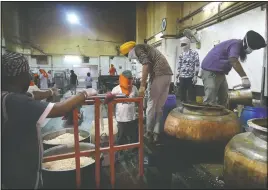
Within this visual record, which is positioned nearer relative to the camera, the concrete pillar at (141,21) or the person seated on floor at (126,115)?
the person seated on floor at (126,115)

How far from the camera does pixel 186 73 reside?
6844 mm

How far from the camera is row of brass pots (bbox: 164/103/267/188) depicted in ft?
6.45

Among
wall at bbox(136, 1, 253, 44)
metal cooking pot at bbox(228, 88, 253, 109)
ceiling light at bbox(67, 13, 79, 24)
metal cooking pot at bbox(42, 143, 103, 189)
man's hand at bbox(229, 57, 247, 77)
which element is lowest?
metal cooking pot at bbox(42, 143, 103, 189)

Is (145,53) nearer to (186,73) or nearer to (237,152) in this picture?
(237,152)

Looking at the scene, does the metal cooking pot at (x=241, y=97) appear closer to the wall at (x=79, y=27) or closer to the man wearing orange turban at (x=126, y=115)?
the man wearing orange turban at (x=126, y=115)

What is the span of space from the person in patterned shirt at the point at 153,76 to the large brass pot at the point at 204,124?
1.49ft

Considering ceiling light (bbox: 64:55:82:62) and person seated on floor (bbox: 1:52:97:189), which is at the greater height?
ceiling light (bbox: 64:55:82:62)

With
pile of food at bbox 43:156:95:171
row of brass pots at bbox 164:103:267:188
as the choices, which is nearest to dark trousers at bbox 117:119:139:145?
row of brass pots at bbox 164:103:267:188

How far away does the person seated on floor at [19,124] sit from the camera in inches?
64.5

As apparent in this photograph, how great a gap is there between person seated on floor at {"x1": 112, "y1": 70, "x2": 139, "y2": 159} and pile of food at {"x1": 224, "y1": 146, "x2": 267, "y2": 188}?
213cm

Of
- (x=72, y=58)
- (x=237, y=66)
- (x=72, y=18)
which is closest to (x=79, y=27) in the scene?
(x=72, y=18)

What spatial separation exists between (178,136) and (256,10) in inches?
177

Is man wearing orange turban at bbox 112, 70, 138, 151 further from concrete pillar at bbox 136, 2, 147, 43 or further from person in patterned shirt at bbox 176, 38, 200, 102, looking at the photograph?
concrete pillar at bbox 136, 2, 147, 43

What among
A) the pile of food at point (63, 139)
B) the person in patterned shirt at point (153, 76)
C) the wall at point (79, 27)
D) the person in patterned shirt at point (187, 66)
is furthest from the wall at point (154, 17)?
the pile of food at point (63, 139)
